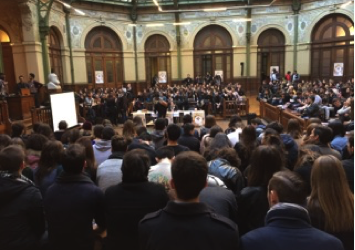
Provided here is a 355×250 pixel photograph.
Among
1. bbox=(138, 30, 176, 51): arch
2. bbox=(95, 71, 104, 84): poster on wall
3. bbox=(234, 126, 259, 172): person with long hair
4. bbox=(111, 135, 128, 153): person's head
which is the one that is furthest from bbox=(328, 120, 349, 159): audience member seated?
bbox=(138, 30, 176, 51): arch

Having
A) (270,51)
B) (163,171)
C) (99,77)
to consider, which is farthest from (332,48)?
(163,171)

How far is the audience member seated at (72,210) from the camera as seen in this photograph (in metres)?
2.28

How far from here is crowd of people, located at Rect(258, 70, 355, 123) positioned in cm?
774

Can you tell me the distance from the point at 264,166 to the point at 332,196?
0.56 metres

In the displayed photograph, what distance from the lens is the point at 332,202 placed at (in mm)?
1872

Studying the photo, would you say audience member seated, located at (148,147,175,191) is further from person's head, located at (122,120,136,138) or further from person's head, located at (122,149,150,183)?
person's head, located at (122,120,136,138)

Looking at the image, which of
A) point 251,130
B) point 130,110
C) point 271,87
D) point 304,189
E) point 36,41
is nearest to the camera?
point 304,189

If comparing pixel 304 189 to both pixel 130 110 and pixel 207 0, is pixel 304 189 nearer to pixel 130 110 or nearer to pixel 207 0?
pixel 130 110

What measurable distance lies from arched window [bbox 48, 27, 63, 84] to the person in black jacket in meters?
12.3

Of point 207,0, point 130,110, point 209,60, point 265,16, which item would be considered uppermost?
point 207,0

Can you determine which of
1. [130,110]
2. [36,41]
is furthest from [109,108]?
[36,41]

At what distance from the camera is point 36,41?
1155cm

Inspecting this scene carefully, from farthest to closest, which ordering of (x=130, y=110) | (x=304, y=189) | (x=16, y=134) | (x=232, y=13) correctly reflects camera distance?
1. (x=232, y=13)
2. (x=130, y=110)
3. (x=16, y=134)
4. (x=304, y=189)

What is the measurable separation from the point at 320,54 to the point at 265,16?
3450mm
